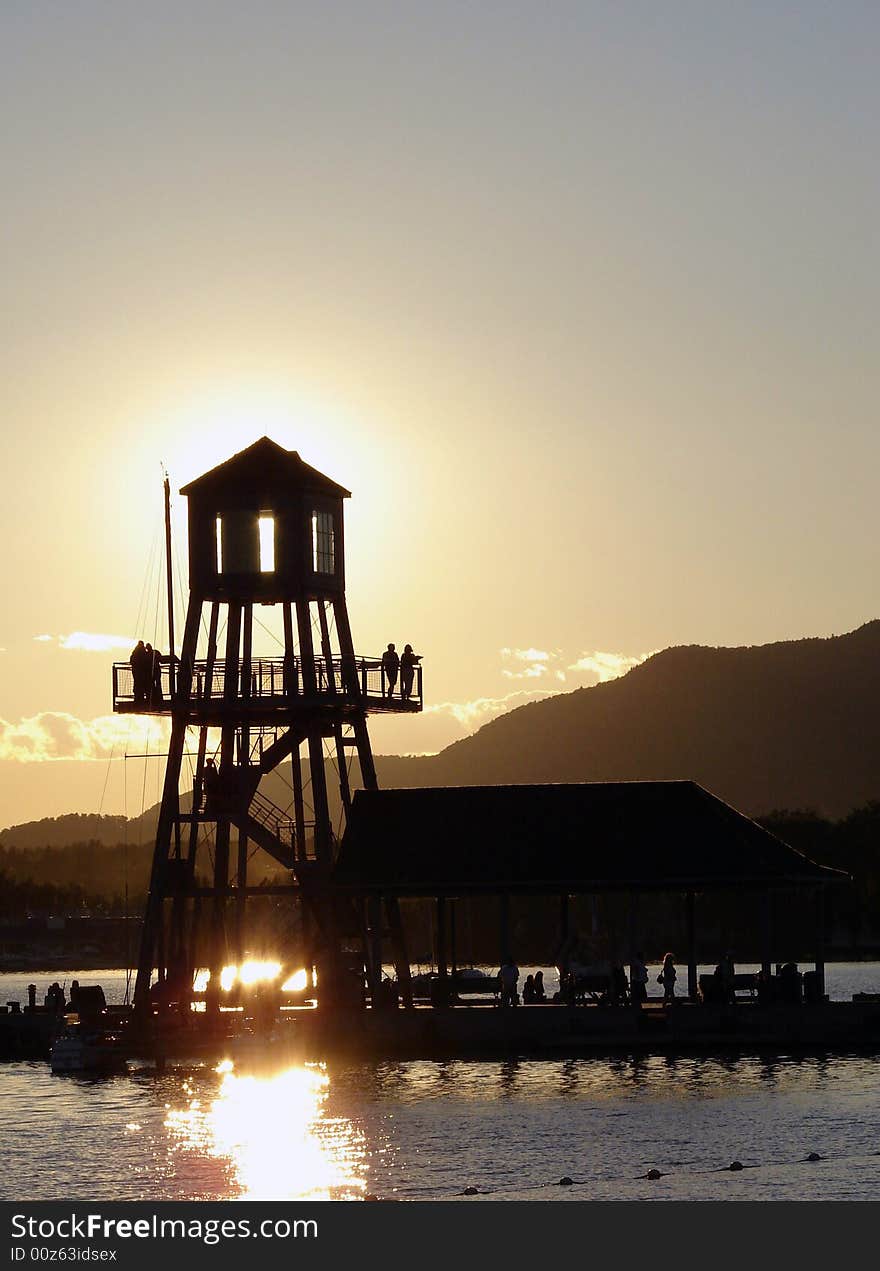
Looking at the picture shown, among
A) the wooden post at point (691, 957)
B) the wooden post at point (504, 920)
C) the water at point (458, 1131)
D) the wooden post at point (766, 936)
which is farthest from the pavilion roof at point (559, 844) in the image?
the water at point (458, 1131)

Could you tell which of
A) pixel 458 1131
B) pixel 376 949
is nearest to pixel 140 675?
pixel 376 949

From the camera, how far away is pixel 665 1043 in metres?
68.5

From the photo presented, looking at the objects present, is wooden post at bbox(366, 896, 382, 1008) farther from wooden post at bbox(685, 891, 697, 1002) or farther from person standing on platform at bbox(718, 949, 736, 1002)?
person standing on platform at bbox(718, 949, 736, 1002)

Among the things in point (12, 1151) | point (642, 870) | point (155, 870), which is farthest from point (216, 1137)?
point (155, 870)

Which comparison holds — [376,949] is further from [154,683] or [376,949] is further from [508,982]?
[154,683]

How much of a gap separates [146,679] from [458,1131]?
25.6 m

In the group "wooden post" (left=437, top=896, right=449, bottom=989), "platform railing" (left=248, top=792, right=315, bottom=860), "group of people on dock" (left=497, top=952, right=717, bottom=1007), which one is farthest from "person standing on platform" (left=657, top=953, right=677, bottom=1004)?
"platform railing" (left=248, top=792, right=315, bottom=860)

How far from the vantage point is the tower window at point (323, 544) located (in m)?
77.1

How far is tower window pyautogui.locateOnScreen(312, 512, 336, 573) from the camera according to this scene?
253ft

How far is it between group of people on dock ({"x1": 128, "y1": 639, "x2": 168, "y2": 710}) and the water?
11.4 meters

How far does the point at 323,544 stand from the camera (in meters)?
77.5

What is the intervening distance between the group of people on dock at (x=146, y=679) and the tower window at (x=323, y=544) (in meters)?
5.62
